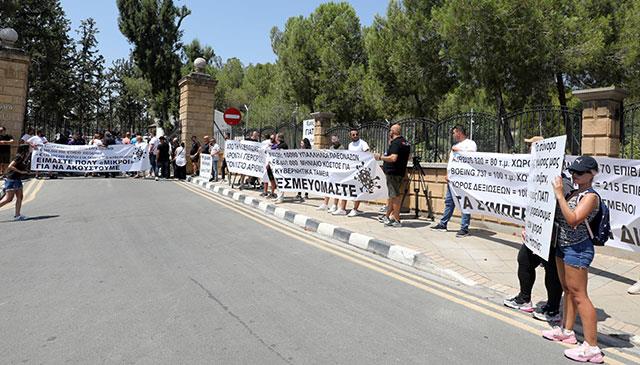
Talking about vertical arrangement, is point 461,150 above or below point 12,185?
above

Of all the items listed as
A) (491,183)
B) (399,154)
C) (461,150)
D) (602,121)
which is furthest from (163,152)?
(602,121)

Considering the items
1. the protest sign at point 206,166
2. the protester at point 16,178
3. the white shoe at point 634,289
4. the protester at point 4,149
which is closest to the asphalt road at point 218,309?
the protester at point 16,178

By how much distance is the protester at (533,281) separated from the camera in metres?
4.41

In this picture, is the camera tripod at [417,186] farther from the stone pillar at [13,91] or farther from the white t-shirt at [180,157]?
the stone pillar at [13,91]

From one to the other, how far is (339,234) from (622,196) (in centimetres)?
419

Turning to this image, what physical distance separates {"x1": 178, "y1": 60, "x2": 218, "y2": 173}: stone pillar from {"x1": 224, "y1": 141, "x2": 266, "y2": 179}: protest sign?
6485mm

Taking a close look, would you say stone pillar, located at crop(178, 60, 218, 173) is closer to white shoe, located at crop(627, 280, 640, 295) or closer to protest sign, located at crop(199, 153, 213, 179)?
protest sign, located at crop(199, 153, 213, 179)

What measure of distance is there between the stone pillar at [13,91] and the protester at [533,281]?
18.2 meters

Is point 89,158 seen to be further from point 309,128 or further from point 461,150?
point 461,150

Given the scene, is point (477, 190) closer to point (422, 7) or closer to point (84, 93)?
point (422, 7)

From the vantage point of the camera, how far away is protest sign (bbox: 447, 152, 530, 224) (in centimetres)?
684

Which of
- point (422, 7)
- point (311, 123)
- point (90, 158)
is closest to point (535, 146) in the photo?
point (311, 123)

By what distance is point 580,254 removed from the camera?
3760mm

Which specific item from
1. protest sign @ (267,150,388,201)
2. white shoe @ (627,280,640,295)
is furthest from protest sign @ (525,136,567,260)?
protest sign @ (267,150,388,201)
